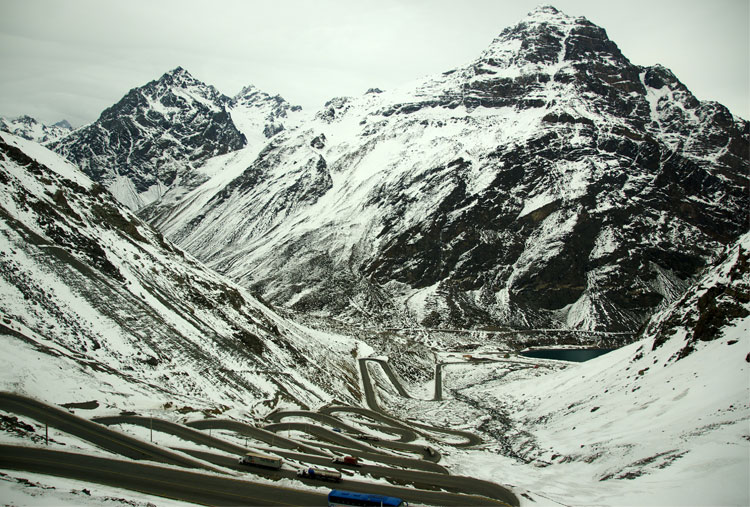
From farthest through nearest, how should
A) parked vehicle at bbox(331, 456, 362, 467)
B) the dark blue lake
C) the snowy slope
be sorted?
the dark blue lake
parked vehicle at bbox(331, 456, 362, 467)
the snowy slope

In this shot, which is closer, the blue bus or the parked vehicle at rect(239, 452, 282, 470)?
the blue bus

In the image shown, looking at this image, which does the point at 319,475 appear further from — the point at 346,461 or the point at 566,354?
the point at 566,354

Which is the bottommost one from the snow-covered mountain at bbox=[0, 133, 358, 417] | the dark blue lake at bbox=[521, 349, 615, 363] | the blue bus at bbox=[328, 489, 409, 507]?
the blue bus at bbox=[328, 489, 409, 507]

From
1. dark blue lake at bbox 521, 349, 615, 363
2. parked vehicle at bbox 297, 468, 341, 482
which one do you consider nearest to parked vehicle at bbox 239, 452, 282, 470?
parked vehicle at bbox 297, 468, 341, 482

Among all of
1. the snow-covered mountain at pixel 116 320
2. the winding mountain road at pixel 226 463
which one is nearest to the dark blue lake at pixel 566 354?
the snow-covered mountain at pixel 116 320

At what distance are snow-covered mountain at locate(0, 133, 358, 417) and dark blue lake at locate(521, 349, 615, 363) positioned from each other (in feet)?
214

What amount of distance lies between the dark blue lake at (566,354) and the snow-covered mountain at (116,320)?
2571 inches

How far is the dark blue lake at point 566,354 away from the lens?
128500mm

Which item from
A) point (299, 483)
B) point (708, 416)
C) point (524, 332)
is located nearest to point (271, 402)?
point (299, 483)

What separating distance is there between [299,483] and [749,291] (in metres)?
46.8

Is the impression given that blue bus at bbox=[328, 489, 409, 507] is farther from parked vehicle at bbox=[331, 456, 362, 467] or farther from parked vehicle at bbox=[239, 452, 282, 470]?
parked vehicle at bbox=[331, 456, 362, 467]

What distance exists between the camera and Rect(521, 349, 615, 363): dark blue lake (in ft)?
422

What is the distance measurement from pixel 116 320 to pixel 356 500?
138 ft

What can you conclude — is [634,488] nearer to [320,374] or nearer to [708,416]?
[708,416]
